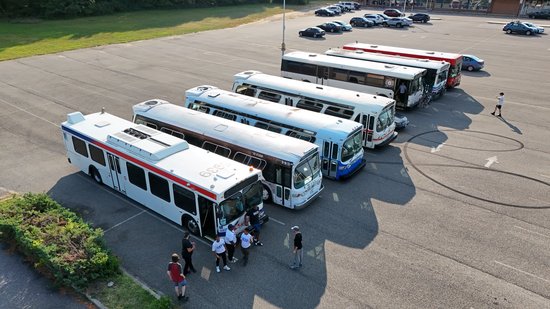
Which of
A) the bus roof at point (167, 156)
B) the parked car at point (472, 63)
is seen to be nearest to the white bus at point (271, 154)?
Result: the bus roof at point (167, 156)

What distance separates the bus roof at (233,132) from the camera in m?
16.8

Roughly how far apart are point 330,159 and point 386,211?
11.7 feet

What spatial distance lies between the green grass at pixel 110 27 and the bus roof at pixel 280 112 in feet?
106

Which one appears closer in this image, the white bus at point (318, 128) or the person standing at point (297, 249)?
the person standing at point (297, 249)

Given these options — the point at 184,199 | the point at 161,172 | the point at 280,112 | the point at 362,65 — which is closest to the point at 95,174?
the point at 161,172

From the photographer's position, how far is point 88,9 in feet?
233

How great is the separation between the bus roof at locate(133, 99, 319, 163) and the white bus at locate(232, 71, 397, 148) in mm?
5988

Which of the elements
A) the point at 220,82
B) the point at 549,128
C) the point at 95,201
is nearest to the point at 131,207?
the point at 95,201

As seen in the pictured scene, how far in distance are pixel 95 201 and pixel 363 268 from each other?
12.0m

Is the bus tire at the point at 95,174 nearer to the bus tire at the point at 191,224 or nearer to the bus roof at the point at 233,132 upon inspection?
the bus roof at the point at 233,132

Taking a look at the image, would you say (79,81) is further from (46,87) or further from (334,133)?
(334,133)

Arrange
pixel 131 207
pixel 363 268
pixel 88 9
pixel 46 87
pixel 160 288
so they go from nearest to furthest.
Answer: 1. pixel 160 288
2. pixel 363 268
3. pixel 131 207
4. pixel 46 87
5. pixel 88 9

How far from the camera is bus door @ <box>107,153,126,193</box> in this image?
1761 centimetres

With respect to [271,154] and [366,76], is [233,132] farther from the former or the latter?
[366,76]
